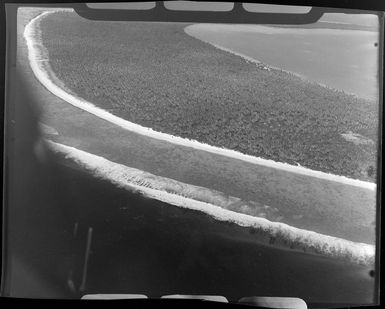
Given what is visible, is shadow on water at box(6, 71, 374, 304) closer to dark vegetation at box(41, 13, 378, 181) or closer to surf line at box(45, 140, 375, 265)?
surf line at box(45, 140, 375, 265)

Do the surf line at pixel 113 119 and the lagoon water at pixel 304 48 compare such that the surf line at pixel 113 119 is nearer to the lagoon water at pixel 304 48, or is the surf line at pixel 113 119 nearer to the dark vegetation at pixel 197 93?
the dark vegetation at pixel 197 93

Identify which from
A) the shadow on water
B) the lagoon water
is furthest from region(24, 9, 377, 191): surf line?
the lagoon water

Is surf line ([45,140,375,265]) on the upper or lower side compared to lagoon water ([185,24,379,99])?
lower

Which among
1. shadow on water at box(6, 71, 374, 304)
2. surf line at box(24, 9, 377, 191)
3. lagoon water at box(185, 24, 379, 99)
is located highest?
lagoon water at box(185, 24, 379, 99)

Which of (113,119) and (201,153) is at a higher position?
(113,119)

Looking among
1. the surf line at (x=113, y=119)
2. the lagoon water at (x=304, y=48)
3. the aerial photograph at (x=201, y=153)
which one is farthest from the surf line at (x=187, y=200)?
the lagoon water at (x=304, y=48)

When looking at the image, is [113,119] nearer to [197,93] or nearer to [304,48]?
[197,93]

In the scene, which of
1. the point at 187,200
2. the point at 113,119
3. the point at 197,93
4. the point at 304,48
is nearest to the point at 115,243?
the point at 187,200
